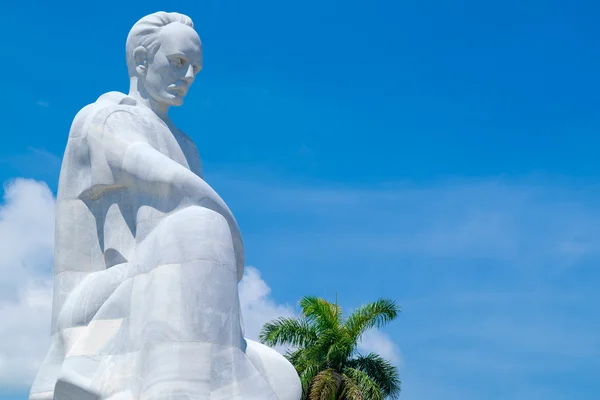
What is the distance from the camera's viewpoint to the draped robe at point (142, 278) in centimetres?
1019

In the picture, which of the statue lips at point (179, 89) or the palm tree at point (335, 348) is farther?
the palm tree at point (335, 348)

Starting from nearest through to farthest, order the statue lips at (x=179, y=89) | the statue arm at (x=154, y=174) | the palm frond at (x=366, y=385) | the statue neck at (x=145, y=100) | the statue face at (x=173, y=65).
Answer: the statue arm at (x=154, y=174)
the statue face at (x=173, y=65)
the statue lips at (x=179, y=89)
the statue neck at (x=145, y=100)
the palm frond at (x=366, y=385)

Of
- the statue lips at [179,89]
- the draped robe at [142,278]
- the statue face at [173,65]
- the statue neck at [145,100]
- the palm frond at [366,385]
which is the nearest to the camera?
the draped robe at [142,278]

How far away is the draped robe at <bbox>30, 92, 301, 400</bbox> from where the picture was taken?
401 inches

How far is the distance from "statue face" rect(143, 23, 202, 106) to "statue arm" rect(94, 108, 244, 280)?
0.77 m

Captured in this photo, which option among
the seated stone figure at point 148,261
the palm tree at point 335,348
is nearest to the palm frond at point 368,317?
the palm tree at point 335,348

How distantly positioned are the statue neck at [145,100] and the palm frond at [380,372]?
58.7ft

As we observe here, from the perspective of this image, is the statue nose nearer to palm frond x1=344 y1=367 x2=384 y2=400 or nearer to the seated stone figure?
the seated stone figure

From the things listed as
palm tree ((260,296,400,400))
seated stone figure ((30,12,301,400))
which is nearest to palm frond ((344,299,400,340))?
palm tree ((260,296,400,400))

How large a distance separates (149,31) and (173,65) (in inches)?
19.2

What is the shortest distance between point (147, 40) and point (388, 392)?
18.8 meters

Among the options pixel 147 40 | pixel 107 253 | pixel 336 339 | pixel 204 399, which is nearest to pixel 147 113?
pixel 147 40

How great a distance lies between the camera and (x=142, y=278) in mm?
10648

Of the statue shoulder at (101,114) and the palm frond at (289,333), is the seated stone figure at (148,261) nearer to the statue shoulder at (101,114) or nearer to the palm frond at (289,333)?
the statue shoulder at (101,114)
